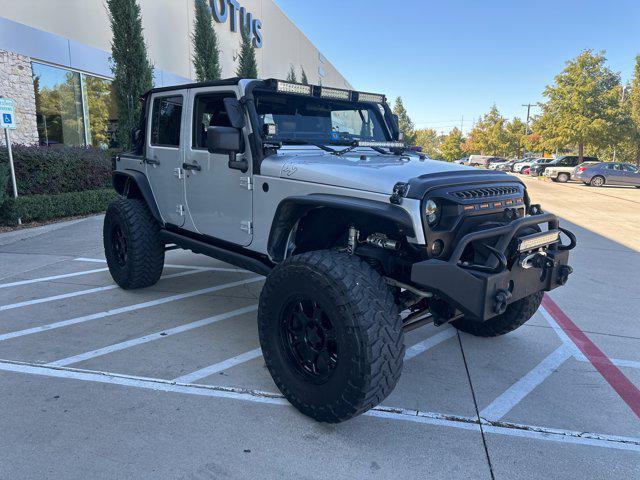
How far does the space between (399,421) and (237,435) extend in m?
0.97

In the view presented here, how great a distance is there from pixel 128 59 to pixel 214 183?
424 inches

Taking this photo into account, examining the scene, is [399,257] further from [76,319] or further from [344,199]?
[76,319]

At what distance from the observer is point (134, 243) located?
4789 millimetres

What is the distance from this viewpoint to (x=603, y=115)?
33594 millimetres

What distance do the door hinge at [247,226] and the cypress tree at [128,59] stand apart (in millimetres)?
10255

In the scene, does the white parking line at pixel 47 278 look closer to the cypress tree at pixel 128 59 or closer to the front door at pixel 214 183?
the front door at pixel 214 183

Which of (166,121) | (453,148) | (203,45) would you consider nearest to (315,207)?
(166,121)

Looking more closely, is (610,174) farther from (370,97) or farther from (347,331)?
(347,331)

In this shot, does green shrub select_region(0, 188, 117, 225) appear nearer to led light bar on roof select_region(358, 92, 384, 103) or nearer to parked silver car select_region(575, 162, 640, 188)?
led light bar on roof select_region(358, 92, 384, 103)

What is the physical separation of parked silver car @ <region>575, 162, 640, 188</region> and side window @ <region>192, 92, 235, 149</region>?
26668mm

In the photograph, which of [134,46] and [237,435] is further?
[134,46]

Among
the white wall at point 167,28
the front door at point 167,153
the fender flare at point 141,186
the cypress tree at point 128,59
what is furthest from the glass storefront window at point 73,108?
the front door at point 167,153

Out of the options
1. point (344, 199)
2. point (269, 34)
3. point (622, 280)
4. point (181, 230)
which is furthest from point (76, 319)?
point (269, 34)

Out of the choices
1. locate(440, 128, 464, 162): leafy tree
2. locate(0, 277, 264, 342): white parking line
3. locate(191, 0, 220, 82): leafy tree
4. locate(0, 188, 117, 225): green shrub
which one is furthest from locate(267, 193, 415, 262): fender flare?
locate(440, 128, 464, 162): leafy tree
